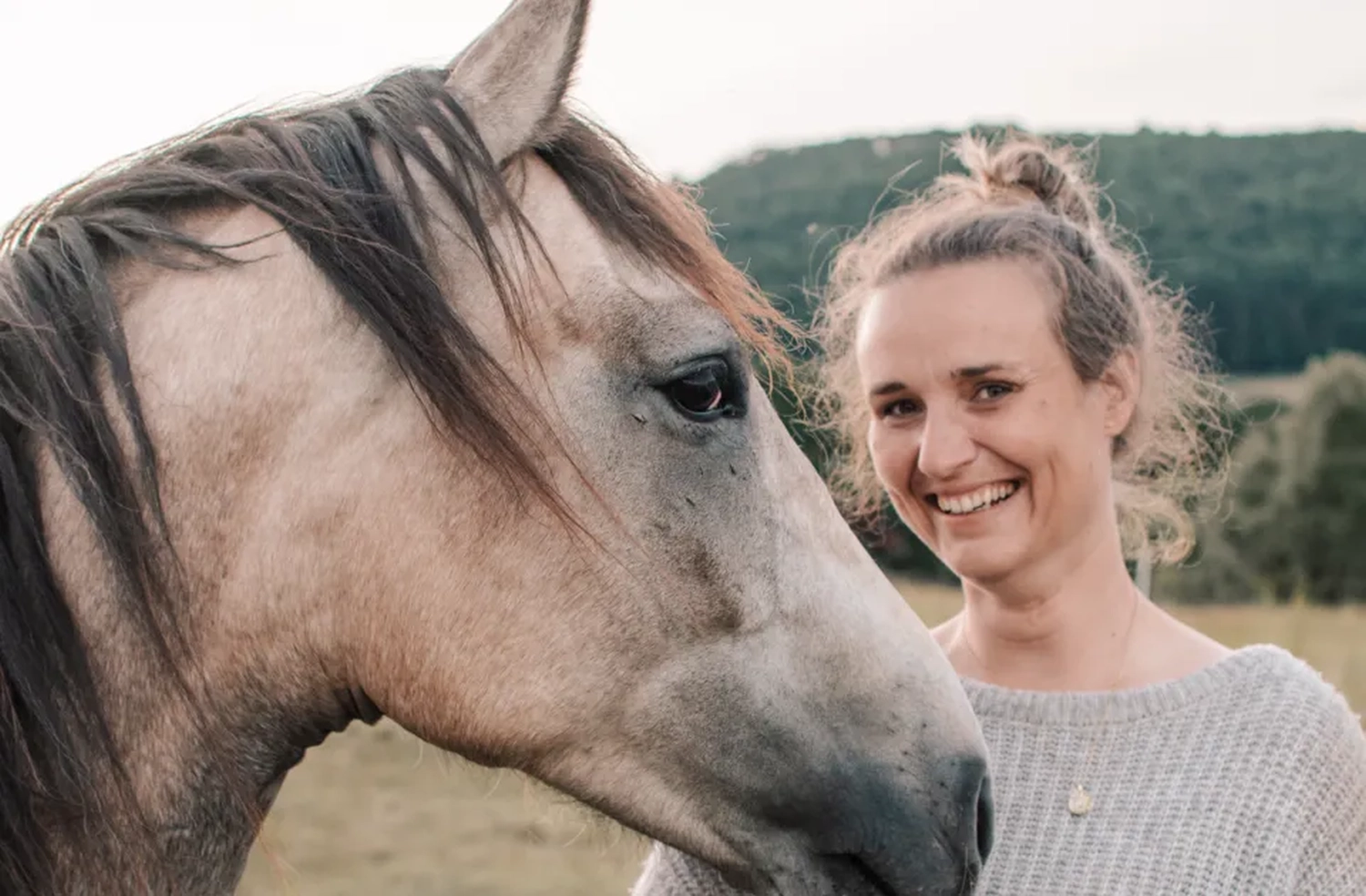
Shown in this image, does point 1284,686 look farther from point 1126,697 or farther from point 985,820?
point 985,820

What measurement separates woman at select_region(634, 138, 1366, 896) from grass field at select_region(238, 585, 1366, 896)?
4399 millimetres

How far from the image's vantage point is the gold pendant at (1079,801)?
87.1 inches

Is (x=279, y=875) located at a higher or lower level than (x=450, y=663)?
lower

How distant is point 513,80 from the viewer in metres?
1.85

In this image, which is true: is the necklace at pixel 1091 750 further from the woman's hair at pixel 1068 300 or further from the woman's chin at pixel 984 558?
the woman's hair at pixel 1068 300

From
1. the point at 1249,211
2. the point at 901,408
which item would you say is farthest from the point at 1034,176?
the point at 1249,211

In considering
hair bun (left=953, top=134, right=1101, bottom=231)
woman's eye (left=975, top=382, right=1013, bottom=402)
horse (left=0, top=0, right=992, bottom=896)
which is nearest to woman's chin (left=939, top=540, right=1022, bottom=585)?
woman's eye (left=975, top=382, right=1013, bottom=402)

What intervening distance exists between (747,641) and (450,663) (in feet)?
1.41

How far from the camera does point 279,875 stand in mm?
1881

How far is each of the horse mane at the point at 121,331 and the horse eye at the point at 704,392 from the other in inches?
5.5

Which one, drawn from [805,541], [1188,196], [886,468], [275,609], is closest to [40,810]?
[275,609]

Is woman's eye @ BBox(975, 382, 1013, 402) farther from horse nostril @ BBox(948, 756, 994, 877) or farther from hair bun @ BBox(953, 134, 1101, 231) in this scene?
horse nostril @ BBox(948, 756, 994, 877)

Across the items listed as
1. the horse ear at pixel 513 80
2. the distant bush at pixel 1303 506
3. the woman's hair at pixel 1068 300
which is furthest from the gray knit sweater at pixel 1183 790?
the distant bush at pixel 1303 506

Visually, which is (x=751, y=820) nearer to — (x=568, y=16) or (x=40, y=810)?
(x=40, y=810)
